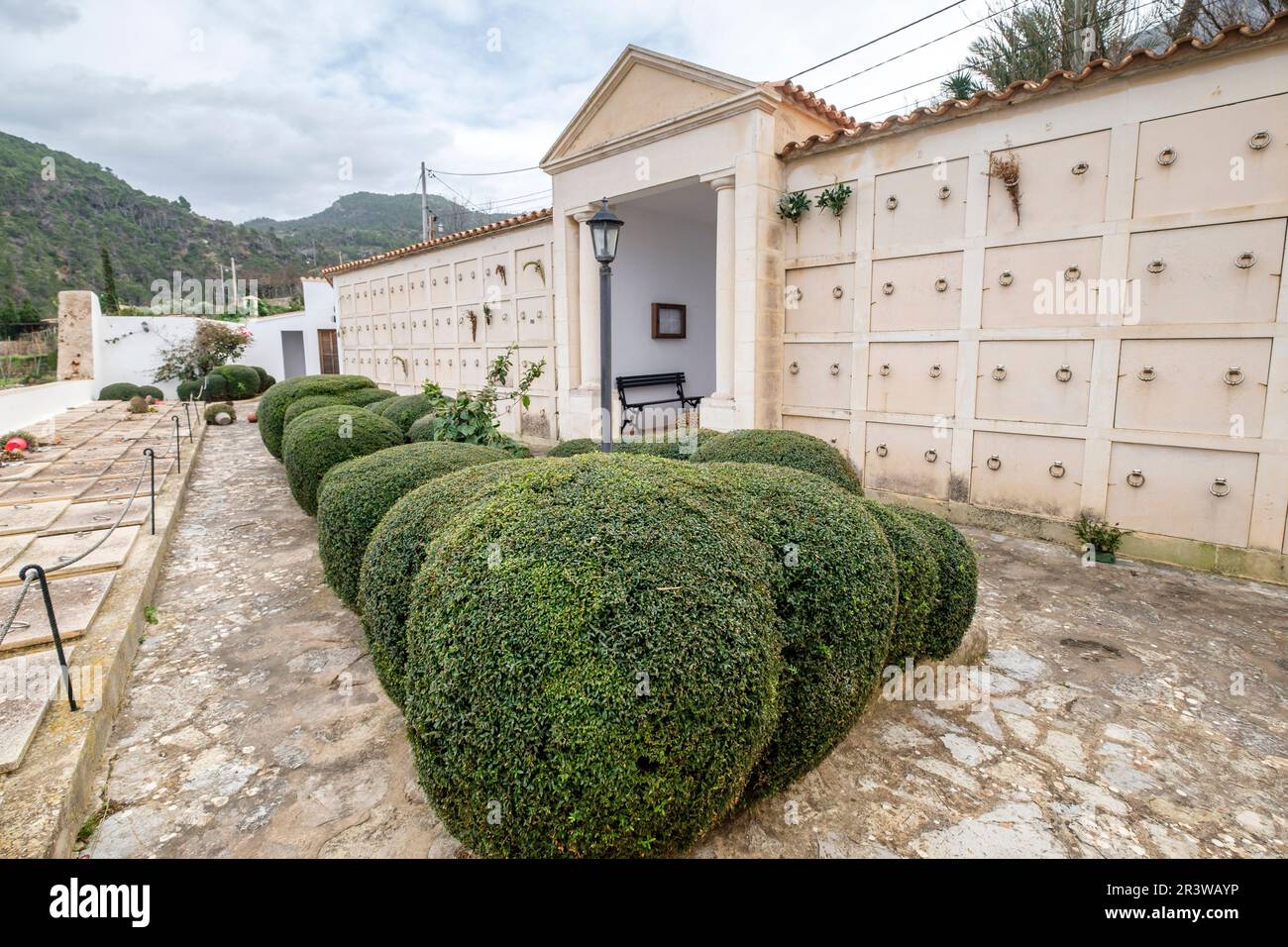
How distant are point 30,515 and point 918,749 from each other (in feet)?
25.4

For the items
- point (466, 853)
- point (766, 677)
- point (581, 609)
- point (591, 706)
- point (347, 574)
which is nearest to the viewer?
point (591, 706)

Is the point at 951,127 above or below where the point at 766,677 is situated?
above

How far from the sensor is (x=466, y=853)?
89.0 inches

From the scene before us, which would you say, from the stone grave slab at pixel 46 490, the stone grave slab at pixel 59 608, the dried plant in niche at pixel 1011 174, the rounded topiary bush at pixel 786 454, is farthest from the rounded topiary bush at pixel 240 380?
the dried plant in niche at pixel 1011 174

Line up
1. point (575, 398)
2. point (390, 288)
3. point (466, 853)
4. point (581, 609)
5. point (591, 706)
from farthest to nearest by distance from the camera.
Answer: point (390, 288), point (575, 398), point (466, 853), point (581, 609), point (591, 706)

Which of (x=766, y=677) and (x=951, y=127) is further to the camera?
(x=951, y=127)

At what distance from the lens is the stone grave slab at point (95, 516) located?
19.0 ft

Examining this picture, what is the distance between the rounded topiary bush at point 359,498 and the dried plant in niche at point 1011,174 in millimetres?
5212

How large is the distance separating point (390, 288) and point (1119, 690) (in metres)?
15.4

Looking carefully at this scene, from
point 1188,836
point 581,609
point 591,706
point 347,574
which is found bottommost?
point 1188,836

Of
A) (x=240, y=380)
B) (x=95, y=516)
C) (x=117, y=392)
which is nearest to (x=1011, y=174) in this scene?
(x=95, y=516)

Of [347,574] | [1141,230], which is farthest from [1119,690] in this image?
[347,574]

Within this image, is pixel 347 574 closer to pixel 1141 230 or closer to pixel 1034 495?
pixel 1034 495

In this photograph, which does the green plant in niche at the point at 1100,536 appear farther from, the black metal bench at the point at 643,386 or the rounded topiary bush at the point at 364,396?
the rounded topiary bush at the point at 364,396
